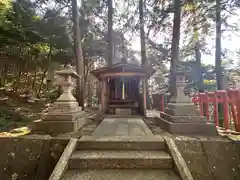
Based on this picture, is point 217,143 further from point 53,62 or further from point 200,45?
point 53,62

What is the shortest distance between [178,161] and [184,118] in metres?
1.32

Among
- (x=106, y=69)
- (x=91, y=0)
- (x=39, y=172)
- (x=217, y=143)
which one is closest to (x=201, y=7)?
(x=106, y=69)

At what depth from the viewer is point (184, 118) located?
129 inches

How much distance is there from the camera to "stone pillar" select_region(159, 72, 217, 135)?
10.2 ft

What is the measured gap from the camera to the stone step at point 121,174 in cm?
202

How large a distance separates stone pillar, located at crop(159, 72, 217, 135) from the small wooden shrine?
123 inches

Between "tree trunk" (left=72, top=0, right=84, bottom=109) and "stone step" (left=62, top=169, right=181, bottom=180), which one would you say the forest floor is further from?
"stone step" (left=62, top=169, right=181, bottom=180)

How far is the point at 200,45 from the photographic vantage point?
10000 millimetres

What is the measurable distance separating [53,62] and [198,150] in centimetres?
1217

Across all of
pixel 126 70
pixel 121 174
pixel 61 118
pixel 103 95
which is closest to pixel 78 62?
pixel 103 95

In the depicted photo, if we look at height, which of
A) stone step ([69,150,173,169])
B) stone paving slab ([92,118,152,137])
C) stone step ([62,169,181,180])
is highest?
stone paving slab ([92,118,152,137])

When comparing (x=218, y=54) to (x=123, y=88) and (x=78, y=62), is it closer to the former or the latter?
(x=123, y=88)

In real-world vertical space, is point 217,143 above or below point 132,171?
above

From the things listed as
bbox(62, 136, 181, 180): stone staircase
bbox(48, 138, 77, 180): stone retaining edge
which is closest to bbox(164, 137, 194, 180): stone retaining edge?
bbox(62, 136, 181, 180): stone staircase
